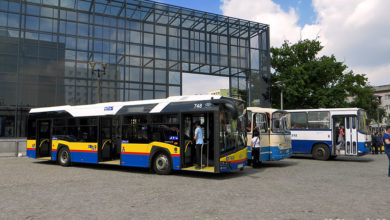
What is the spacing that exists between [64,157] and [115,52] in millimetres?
14369

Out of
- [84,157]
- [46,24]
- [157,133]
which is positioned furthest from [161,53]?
[157,133]

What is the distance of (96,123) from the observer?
13984 millimetres

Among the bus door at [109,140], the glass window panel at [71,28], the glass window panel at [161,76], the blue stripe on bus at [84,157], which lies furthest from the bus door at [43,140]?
the glass window panel at [161,76]

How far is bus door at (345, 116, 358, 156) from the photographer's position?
16906 millimetres

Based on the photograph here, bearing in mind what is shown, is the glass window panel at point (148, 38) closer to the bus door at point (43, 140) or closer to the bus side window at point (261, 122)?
the bus door at point (43, 140)

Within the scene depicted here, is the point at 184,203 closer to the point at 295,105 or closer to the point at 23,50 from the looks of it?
the point at 23,50

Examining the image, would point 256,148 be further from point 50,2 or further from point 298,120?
point 50,2

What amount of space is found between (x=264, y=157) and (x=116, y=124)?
22.2 ft

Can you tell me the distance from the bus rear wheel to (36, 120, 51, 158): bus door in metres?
1.11

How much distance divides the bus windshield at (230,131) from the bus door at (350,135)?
8.49 metres

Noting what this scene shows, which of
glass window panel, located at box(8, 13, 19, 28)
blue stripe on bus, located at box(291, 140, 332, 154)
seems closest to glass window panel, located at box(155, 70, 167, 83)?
glass window panel, located at box(8, 13, 19, 28)

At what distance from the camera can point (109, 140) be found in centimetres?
1396

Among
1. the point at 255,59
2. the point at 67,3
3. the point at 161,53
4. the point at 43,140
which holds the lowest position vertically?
the point at 43,140

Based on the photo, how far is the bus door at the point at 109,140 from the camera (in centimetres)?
1378
